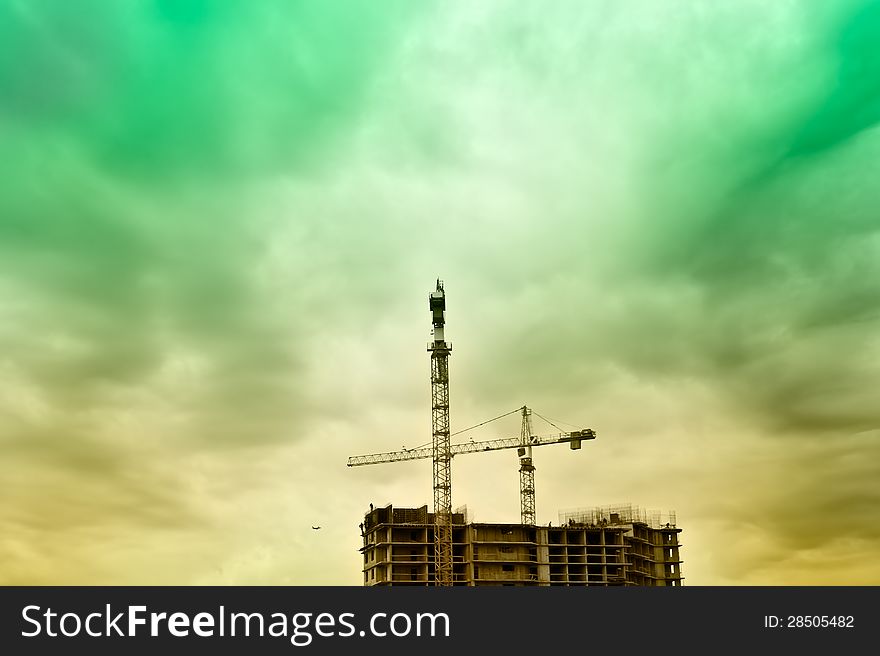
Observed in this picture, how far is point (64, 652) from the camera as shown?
138ft

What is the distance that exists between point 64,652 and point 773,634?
38.4m

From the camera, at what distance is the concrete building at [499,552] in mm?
149375

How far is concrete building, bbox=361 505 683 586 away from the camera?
5881 inches

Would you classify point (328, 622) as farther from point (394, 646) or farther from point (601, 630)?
point (601, 630)

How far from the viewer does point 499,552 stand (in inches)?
6058

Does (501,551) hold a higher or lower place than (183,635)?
higher

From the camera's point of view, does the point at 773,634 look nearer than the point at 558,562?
Yes

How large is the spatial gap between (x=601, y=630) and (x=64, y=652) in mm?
26955

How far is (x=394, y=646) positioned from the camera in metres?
44.4

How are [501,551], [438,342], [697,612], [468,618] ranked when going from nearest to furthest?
1. [468,618]
2. [697,612]
3. [501,551]
4. [438,342]

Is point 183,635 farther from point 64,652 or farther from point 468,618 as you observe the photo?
point 468,618

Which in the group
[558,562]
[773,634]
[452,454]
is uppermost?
[452,454]

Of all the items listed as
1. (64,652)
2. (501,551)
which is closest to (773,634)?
(64,652)

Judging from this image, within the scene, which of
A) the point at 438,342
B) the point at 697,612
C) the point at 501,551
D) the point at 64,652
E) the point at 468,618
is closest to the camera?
the point at 64,652
